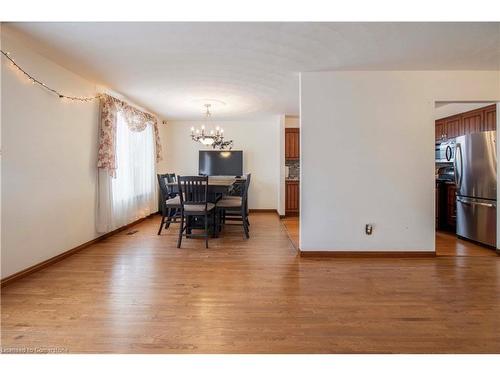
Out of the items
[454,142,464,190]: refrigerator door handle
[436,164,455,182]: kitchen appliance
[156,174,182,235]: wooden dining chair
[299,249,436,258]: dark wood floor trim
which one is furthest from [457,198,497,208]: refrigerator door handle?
[156,174,182,235]: wooden dining chair

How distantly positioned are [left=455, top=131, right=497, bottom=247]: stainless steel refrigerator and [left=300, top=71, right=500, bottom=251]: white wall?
0.68m

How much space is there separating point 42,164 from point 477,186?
545 centimetres

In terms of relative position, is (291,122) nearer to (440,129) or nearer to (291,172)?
(291,172)

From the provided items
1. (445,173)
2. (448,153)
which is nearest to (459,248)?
(445,173)

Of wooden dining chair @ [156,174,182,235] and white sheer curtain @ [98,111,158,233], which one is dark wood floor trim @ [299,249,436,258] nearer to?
wooden dining chair @ [156,174,182,235]

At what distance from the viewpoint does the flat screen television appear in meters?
6.43

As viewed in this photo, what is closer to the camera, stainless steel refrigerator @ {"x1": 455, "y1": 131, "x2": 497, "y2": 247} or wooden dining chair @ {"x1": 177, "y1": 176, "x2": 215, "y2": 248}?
stainless steel refrigerator @ {"x1": 455, "y1": 131, "x2": 497, "y2": 247}

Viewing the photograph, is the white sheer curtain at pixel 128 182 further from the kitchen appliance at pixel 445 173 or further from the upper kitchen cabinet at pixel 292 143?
the kitchen appliance at pixel 445 173

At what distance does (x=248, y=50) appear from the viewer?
2.51m

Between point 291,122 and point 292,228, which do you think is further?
point 291,122
